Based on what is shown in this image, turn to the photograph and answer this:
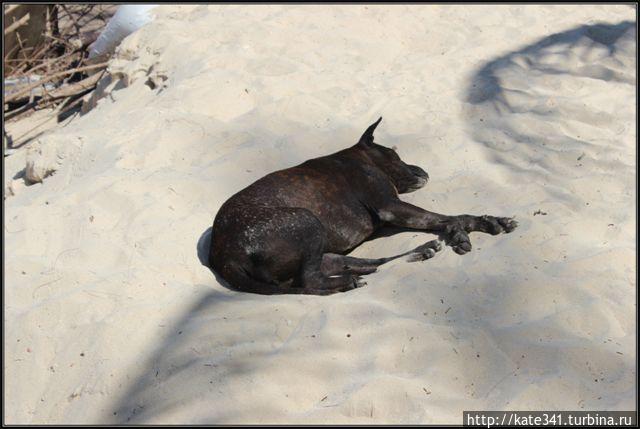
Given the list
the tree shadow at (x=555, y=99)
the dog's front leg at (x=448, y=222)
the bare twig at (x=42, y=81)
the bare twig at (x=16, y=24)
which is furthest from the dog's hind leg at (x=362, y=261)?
the bare twig at (x=16, y=24)

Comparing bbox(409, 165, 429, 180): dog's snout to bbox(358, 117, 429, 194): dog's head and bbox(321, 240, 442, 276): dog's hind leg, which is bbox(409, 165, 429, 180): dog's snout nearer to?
bbox(358, 117, 429, 194): dog's head

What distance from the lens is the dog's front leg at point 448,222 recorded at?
12.9ft

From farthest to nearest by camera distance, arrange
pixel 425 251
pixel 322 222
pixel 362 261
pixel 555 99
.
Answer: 1. pixel 555 99
2. pixel 322 222
3. pixel 362 261
4. pixel 425 251

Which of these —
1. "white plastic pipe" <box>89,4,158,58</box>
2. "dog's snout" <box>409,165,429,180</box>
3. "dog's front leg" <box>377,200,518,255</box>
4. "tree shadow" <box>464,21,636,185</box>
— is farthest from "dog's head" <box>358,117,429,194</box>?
"white plastic pipe" <box>89,4,158,58</box>

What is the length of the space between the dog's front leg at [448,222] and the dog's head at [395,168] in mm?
365

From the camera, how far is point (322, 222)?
4.11 meters

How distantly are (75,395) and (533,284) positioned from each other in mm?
2310

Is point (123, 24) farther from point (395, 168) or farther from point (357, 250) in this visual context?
point (357, 250)

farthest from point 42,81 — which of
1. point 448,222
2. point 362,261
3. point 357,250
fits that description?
point 448,222

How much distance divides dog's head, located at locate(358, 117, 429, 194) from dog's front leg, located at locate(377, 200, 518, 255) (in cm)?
36

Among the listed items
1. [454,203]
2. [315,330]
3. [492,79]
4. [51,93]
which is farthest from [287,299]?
[51,93]

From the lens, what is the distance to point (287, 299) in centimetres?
341

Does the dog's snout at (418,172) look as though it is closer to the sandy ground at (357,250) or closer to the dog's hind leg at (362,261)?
the sandy ground at (357,250)

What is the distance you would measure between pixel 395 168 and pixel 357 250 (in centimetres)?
79
